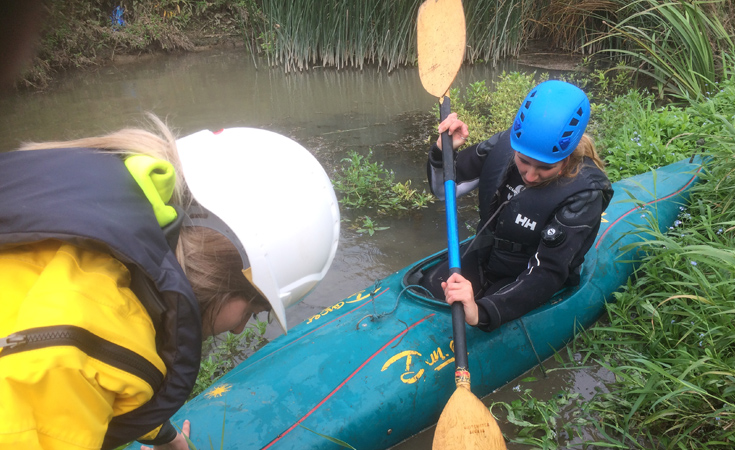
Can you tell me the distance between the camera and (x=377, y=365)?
7.64 ft

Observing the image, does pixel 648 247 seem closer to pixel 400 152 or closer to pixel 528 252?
pixel 528 252

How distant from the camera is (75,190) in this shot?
1060 millimetres

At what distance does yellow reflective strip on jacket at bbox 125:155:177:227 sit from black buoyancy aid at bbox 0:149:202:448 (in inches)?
0.9

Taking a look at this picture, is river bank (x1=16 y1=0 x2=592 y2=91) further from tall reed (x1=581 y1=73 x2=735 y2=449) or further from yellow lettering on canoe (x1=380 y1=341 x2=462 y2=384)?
yellow lettering on canoe (x1=380 y1=341 x2=462 y2=384)

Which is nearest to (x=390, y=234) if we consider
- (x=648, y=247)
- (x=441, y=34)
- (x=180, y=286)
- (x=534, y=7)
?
(x=441, y=34)

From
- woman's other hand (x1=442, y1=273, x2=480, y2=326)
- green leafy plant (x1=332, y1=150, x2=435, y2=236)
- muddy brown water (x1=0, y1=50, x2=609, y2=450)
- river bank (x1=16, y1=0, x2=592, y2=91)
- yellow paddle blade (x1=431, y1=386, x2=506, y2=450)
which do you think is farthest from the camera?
river bank (x1=16, y1=0, x2=592, y2=91)

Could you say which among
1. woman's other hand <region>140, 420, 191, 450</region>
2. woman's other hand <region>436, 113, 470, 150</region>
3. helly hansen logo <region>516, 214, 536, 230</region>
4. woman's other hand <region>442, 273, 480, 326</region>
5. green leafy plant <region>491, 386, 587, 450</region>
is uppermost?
woman's other hand <region>436, 113, 470, 150</region>

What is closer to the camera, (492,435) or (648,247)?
(492,435)

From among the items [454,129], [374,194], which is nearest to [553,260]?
[454,129]

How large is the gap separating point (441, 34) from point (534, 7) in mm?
5386

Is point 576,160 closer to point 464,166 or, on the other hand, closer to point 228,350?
point 464,166

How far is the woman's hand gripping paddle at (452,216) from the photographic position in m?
1.93

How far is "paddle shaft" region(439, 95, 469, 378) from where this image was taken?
212 cm

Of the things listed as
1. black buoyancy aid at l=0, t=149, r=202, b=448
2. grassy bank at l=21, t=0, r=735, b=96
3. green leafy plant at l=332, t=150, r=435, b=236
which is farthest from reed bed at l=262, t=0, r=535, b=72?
black buoyancy aid at l=0, t=149, r=202, b=448
